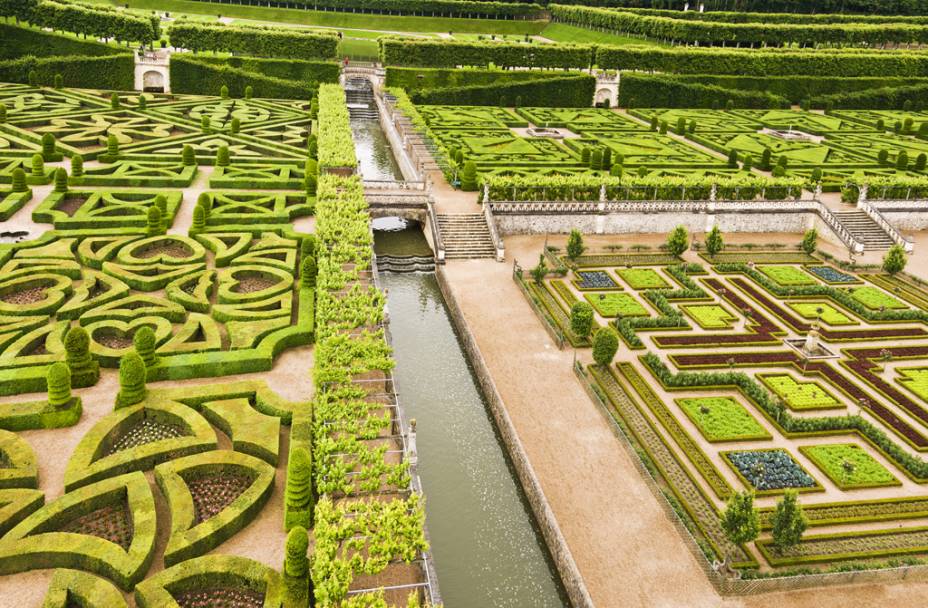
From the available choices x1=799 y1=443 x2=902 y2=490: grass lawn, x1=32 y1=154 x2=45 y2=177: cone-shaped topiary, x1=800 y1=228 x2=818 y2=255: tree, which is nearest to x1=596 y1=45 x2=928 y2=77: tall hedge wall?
x1=800 y1=228 x2=818 y2=255: tree

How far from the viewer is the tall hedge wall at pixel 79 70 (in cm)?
7006

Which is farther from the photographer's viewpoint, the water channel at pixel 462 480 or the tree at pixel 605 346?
the tree at pixel 605 346

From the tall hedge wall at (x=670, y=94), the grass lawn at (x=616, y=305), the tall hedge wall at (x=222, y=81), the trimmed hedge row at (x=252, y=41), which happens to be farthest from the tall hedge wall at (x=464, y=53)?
the grass lawn at (x=616, y=305)

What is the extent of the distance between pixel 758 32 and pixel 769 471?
9572 centimetres

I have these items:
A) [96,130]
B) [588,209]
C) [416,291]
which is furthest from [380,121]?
[416,291]

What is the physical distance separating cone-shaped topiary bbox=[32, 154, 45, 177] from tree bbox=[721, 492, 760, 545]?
44.4 metres

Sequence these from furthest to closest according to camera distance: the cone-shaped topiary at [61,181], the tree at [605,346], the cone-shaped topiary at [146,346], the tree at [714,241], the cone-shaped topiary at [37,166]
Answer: the cone-shaped topiary at [37,166], the tree at [714,241], the cone-shaped topiary at [61,181], the tree at [605,346], the cone-shaped topiary at [146,346]

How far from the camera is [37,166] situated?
144ft

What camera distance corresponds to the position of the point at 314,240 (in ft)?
114

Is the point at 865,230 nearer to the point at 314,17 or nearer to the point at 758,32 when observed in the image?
the point at 758,32

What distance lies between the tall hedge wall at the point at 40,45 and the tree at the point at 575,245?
200 feet

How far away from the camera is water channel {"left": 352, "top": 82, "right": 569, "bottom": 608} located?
20.3 metres

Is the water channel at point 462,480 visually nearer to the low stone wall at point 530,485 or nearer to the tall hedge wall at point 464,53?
the low stone wall at point 530,485

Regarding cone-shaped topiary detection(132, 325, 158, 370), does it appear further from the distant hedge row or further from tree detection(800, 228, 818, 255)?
the distant hedge row
